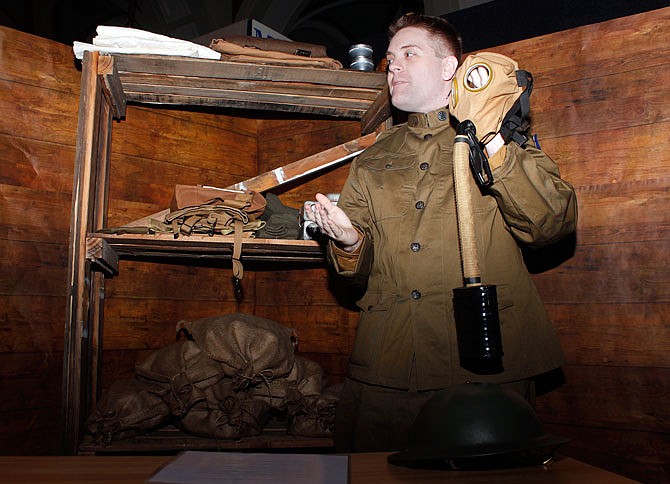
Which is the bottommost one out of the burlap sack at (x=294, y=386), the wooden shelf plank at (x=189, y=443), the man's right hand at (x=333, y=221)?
the wooden shelf plank at (x=189, y=443)

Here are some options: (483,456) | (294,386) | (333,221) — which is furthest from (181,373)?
(483,456)

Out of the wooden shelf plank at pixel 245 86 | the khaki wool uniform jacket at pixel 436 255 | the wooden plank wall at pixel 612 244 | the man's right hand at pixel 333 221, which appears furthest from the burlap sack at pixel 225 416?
the wooden shelf plank at pixel 245 86

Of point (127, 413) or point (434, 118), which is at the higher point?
point (434, 118)

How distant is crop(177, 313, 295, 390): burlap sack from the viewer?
2.23 meters

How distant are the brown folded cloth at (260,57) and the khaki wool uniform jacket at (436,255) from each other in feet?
2.18

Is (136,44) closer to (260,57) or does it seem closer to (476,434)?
(260,57)

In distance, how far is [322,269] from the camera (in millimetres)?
2703

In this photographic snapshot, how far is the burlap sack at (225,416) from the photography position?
210 cm

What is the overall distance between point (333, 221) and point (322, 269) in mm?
1234

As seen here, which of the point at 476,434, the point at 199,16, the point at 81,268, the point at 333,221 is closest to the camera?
the point at 476,434

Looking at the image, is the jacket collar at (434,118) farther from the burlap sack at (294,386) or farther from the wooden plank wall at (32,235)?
the wooden plank wall at (32,235)

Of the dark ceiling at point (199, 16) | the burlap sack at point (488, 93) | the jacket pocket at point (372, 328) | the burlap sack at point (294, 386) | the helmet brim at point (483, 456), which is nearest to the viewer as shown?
the helmet brim at point (483, 456)

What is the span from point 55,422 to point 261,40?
166 cm

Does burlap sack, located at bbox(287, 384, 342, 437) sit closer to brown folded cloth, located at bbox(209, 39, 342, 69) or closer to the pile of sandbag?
the pile of sandbag
